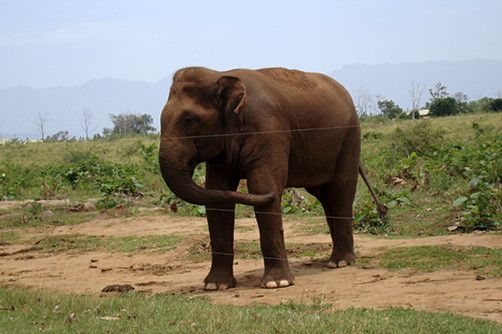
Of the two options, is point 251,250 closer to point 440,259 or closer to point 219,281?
point 219,281

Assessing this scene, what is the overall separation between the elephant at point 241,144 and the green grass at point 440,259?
1.31 metres

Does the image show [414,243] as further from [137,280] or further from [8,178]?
[8,178]

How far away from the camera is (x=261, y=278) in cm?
853

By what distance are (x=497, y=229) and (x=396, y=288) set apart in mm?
3900

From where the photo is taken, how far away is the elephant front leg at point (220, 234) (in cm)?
851

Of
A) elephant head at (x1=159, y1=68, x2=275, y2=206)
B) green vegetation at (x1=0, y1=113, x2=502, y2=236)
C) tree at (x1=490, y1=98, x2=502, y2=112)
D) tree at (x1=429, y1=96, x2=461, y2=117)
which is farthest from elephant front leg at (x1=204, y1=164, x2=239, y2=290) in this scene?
tree at (x1=490, y1=98, x2=502, y2=112)

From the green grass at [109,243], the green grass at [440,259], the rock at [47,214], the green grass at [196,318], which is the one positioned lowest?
the rock at [47,214]

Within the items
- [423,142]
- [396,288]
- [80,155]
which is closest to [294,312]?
[396,288]

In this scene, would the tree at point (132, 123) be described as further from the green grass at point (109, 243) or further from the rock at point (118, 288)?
the rock at point (118, 288)

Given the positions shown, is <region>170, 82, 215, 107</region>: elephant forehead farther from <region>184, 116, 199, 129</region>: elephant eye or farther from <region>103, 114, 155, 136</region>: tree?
<region>103, 114, 155, 136</region>: tree

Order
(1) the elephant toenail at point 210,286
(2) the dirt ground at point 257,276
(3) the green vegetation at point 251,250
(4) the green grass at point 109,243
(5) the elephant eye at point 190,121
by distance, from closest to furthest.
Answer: (2) the dirt ground at point 257,276 < (5) the elephant eye at point 190,121 < (1) the elephant toenail at point 210,286 < (3) the green vegetation at point 251,250 < (4) the green grass at point 109,243

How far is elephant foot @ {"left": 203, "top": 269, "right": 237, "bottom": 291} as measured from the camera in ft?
27.6

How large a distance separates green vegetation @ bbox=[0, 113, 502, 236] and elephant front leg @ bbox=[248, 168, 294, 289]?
3.93 metres

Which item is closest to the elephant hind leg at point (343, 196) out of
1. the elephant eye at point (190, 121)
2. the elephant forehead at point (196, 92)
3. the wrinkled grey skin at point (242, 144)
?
the wrinkled grey skin at point (242, 144)
